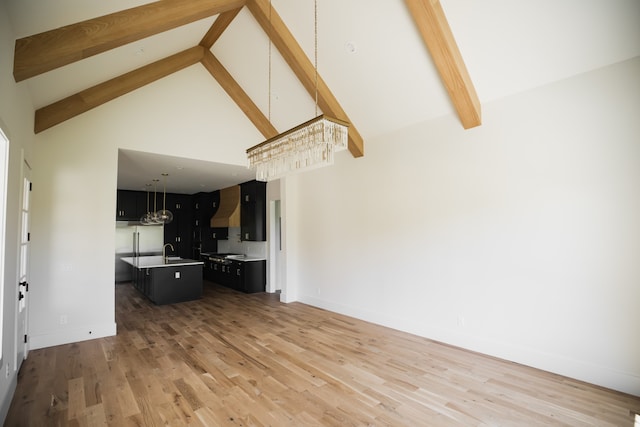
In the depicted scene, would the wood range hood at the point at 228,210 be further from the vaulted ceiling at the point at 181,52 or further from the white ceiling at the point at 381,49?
the vaulted ceiling at the point at 181,52

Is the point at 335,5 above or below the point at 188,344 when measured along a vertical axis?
above

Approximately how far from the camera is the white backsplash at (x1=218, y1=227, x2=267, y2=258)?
7.85 m

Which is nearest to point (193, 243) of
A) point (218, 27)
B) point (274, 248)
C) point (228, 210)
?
point (228, 210)

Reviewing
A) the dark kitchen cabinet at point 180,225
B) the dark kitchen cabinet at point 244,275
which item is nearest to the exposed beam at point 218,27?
the dark kitchen cabinet at point 244,275

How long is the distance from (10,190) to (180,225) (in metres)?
7.91

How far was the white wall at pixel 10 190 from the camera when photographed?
2.26 metres

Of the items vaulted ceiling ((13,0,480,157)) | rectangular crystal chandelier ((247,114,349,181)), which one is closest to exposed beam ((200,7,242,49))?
vaulted ceiling ((13,0,480,157))

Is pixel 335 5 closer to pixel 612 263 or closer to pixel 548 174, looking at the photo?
pixel 548 174

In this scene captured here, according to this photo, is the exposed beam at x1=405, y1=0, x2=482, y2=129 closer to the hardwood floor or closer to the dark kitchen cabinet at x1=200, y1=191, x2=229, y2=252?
the hardwood floor

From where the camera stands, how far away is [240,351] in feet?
12.4

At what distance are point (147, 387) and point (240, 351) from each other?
109 cm

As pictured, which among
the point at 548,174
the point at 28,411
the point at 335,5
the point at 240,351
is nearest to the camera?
the point at 28,411

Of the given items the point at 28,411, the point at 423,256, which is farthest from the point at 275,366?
the point at 423,256

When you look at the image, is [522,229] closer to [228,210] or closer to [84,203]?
[84,203]
